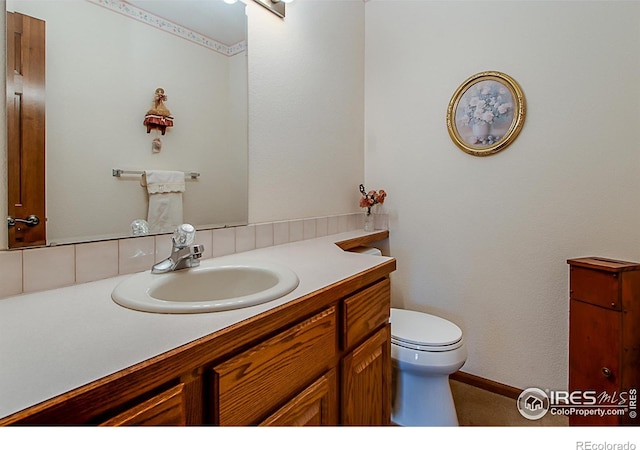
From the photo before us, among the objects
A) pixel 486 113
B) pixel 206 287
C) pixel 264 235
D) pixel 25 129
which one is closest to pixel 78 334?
pixel 206 287

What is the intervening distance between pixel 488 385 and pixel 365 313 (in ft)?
3.88

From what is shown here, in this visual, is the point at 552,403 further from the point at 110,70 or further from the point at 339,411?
the point at 110,70

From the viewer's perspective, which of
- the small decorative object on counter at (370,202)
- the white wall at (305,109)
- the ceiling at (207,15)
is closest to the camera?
the ceiling at (207,15)

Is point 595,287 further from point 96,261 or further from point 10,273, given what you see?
point 10,273

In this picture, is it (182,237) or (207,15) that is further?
(207,15)

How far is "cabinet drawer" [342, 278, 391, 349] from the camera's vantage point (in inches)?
34.1

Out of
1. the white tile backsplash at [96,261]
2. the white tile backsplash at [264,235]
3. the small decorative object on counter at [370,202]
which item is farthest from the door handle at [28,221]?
the small decorative object on counter at [370,202]

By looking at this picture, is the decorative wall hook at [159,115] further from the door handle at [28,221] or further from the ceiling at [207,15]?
the door handle at [28,221]

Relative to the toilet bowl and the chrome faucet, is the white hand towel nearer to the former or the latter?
the chrome faucet

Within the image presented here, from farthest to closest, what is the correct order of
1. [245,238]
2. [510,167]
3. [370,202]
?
[370,202] < [510,167] < [245,238]

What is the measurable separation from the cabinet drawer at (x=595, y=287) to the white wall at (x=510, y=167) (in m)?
0.12

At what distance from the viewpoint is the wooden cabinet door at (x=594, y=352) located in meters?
1.17

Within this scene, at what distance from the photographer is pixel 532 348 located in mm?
1530

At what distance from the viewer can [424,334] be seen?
1.35m
